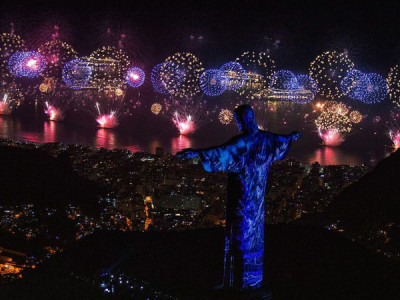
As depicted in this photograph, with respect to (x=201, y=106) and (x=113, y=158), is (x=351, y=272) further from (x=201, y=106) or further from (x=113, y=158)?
(x=201, y=106)

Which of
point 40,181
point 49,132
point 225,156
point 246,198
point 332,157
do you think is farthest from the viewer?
point 49,132

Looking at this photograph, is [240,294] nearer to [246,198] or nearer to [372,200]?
[246,198]

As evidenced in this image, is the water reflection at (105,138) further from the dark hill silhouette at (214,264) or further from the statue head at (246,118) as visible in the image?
the statue head at (246,118)

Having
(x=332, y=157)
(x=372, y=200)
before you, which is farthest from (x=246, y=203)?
(x=332, y=157)

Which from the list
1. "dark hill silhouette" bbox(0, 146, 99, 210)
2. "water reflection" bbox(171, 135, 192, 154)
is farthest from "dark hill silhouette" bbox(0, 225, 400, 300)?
"water reflection" bbox(171, 135, 192, 154)

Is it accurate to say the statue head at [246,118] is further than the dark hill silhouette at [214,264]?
No

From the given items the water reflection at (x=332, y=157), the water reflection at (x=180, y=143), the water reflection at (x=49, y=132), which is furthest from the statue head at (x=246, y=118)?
the water reflection at (x=49, y=132)
